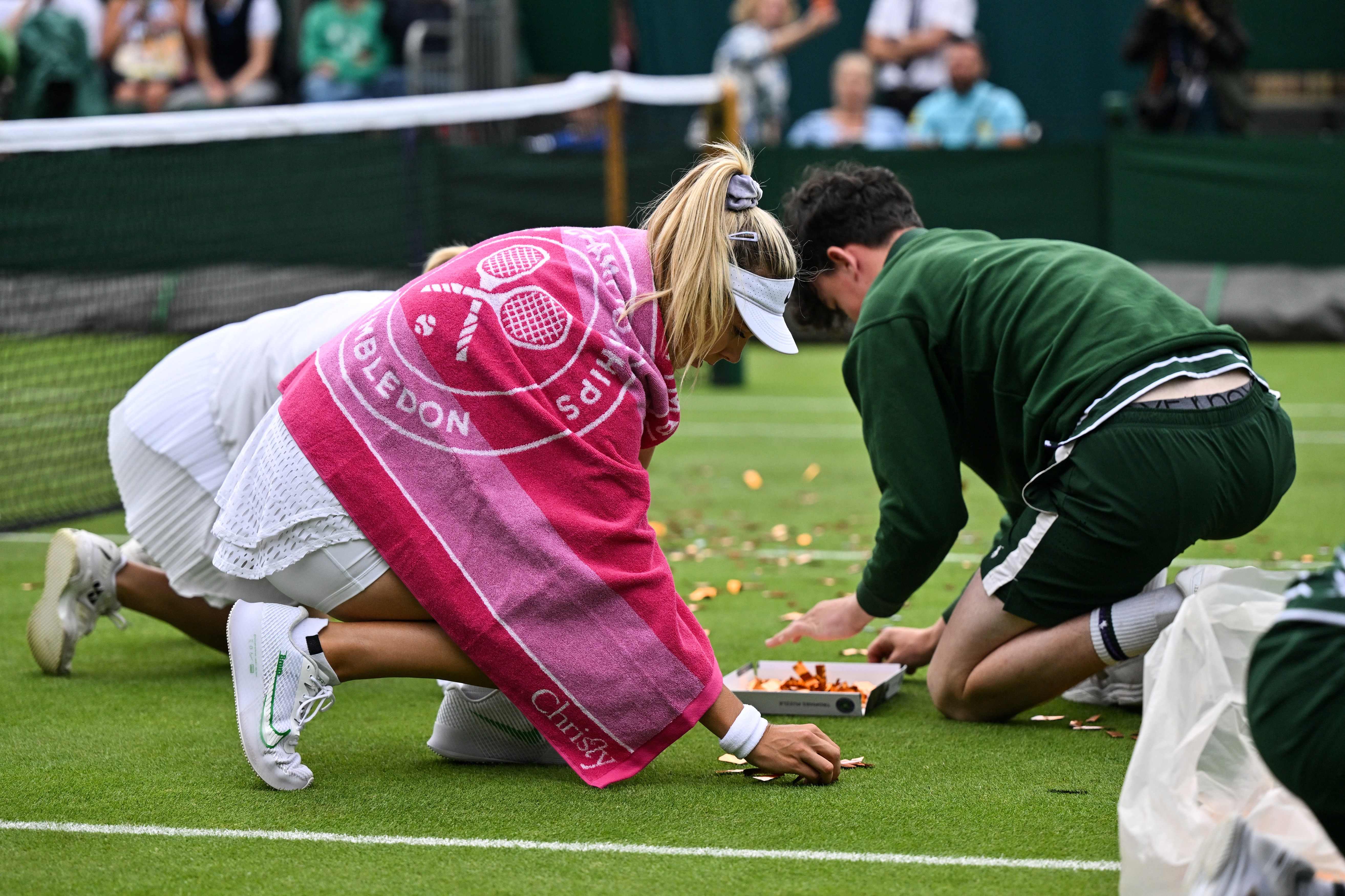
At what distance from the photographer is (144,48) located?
1445cm

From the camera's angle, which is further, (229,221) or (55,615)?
(229,221)

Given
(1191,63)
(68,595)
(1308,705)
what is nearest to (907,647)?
(1308,705)

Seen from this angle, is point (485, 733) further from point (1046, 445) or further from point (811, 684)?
point (1046, 445)

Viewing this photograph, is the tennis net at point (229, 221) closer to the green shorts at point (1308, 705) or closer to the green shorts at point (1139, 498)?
the green shorts at point (1139, 498)

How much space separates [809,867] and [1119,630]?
3.53ft

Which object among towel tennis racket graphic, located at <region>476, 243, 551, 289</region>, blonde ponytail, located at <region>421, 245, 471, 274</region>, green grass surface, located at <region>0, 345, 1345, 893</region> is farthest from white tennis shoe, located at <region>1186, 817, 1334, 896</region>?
blonde ponytail, located at <region>421, 245, 471, 274</region>

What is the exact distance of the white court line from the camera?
110 inches

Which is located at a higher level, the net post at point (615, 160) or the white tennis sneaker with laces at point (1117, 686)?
the net post at point (615, 160)

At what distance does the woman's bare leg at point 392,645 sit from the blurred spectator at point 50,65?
37.4 feet

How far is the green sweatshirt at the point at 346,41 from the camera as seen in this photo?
46.7ft

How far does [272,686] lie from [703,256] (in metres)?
1.17

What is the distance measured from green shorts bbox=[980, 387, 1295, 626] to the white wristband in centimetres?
76

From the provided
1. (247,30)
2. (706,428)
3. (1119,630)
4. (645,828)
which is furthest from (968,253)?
(247,30)

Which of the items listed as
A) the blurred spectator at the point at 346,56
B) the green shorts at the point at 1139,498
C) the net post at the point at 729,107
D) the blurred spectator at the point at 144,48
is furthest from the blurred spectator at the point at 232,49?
the green shorts at the point at 1139,498
